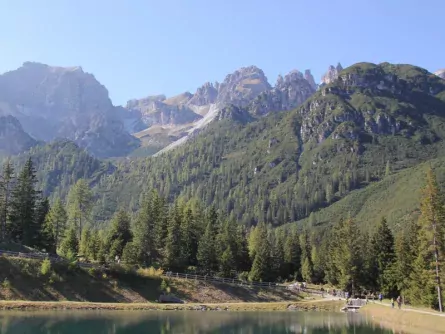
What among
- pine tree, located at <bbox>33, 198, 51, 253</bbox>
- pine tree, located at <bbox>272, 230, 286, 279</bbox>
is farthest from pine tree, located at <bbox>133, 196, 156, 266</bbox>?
pine tree, located at <bbox>272, 230, 286, 279</bbox>

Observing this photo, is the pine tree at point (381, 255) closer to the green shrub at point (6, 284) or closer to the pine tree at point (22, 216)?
the green shrub at point (6, 284)

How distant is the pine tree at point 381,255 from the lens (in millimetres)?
97644

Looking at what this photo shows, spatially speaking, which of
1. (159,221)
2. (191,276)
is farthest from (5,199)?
(191,276)

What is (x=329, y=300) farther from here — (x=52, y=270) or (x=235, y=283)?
(x=52, y=270)

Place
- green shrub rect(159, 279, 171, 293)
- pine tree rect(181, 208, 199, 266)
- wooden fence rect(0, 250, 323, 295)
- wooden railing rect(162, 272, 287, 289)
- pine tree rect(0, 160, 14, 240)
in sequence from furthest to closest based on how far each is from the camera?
pine tree rect(181, 208, 199, 266)
wooden railing rect(162, 272, 287, 289)
pine tree rect(0, 160, 14, 240)
green shrub rect(159, 279, 171, 293)
wooden fence rect(0, 250, 323, 295)

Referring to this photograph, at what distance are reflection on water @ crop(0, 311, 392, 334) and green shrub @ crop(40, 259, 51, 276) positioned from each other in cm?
1673

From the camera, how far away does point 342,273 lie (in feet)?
339

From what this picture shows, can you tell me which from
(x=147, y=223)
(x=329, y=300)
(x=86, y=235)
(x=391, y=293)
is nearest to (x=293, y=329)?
Result: (x=329, y=300)

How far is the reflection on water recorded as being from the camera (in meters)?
52.4

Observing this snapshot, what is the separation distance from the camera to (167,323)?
6044 cm

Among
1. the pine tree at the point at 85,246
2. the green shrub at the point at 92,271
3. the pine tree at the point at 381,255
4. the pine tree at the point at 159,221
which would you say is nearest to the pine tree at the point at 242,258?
the pine tree at the point at 159,221

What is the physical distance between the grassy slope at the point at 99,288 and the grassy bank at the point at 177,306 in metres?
5.74

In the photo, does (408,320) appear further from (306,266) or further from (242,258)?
(306,266)

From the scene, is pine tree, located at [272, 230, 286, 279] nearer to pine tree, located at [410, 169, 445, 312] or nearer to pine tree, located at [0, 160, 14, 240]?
pine tree, located at [410, 169, 445, 312]
